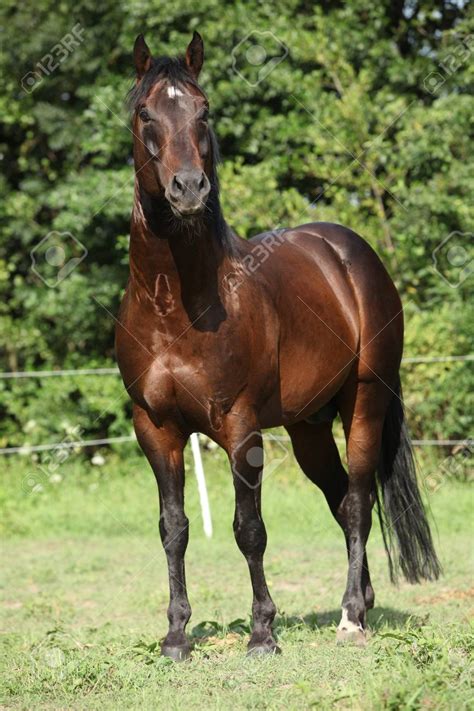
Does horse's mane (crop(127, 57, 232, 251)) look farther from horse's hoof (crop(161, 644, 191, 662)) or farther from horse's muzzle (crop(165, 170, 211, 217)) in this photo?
horse's hoof (crop(161, 644, 191, 662))

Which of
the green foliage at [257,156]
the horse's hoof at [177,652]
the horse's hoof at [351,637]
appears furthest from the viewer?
the green foliage at [257,156]

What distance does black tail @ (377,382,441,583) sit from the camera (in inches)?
218

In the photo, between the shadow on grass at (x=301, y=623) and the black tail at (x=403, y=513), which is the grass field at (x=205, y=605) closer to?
the shadow on grass at (x=301, y=623)

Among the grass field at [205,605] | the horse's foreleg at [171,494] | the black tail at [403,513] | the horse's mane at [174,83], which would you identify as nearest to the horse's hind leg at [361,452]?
the black tail at [403,513]

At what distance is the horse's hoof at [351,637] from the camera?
4.59 metres

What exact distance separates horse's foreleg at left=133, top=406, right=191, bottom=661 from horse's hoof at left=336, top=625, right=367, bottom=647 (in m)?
A: 0.75

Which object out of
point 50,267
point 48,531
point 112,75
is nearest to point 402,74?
point 112,75

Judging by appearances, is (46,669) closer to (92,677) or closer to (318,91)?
(92,677)

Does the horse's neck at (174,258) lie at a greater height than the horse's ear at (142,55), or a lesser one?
lesser

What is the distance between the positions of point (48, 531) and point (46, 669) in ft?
21.3

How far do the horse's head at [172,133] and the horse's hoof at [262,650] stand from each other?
1921 millimetres

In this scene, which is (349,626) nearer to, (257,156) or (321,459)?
(321,459)

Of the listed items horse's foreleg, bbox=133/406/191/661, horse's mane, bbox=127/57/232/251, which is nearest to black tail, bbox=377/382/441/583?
horse's foreleg, bbox=133/406/191/661

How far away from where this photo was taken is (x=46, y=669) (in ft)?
13.2
